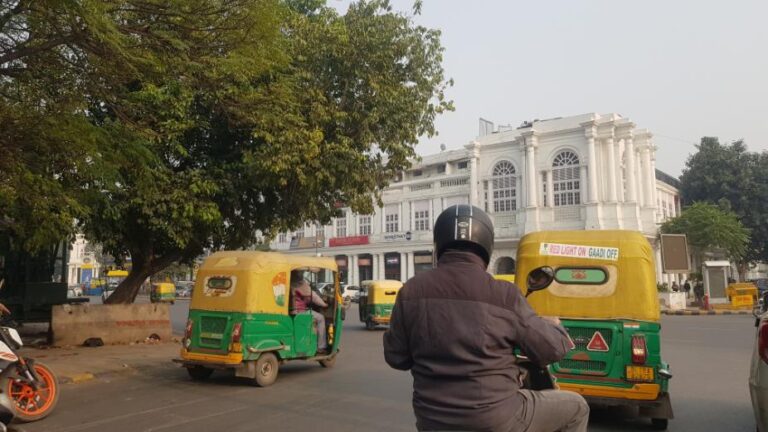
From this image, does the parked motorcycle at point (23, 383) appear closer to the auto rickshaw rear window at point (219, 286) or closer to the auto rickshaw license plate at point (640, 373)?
the auto rickshaw rear window at point (219, 286)

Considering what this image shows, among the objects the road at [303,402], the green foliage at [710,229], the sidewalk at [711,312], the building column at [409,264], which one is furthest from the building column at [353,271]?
the road at [303,402]

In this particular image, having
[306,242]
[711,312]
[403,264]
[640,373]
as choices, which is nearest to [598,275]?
[640,373]

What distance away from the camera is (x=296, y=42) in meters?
13.5

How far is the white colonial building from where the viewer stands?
136 ft

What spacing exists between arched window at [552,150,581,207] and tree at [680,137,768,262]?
1243 cm

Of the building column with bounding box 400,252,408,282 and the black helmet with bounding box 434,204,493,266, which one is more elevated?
the building column with bounding box 400,252,408,282

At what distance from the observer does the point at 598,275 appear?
21.4 feet

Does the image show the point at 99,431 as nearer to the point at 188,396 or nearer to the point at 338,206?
the point at 188,396

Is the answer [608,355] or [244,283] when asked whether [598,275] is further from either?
[244,283]

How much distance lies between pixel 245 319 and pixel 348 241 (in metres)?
47.3

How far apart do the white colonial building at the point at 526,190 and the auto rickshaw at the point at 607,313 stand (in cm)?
3134

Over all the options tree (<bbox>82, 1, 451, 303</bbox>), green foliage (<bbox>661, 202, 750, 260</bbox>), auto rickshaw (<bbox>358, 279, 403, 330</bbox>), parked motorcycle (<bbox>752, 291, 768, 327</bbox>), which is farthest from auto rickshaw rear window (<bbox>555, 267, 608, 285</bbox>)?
green foliage (<bbox>661, 202, 750, 260</bbox>)

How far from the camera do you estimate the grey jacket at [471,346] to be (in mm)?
2389

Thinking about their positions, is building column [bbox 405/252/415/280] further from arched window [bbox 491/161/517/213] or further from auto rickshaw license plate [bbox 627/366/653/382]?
auto rickshaw license plate [bbox 627/366/653/382]
